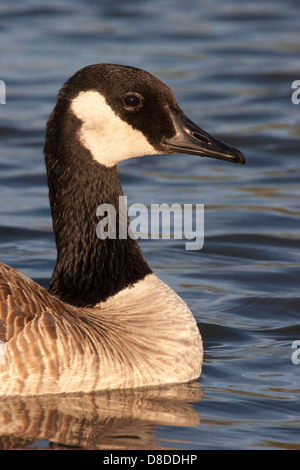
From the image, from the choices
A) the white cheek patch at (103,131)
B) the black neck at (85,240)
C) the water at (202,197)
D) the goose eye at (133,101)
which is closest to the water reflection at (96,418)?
the water at (202,197)

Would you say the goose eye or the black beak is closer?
the goose eye

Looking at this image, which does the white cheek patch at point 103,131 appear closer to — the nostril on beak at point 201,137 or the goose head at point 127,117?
the goose head at point 127,117

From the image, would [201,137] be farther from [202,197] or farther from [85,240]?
[202,197]

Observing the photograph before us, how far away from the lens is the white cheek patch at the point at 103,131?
7434mm

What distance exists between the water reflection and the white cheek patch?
1.75 m

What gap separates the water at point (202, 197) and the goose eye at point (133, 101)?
6.85ft

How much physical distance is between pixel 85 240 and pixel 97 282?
1.08ft

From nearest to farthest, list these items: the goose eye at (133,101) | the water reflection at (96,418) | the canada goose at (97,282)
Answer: the water reflection at (96,418) < the canada goose at (97,282) < the goose eye at (133,101)

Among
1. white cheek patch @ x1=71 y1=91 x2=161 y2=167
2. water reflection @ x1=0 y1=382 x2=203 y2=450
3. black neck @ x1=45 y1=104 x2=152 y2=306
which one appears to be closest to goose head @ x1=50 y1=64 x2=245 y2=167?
white cheek patch @ x1=71 y1=91 x2=161 y2=167

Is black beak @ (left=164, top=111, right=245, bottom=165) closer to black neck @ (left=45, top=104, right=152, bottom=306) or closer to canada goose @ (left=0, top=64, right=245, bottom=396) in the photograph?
canada goose @ (left=0, top=64, right=245, bottom=396)

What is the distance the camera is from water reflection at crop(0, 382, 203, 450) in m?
6.55
